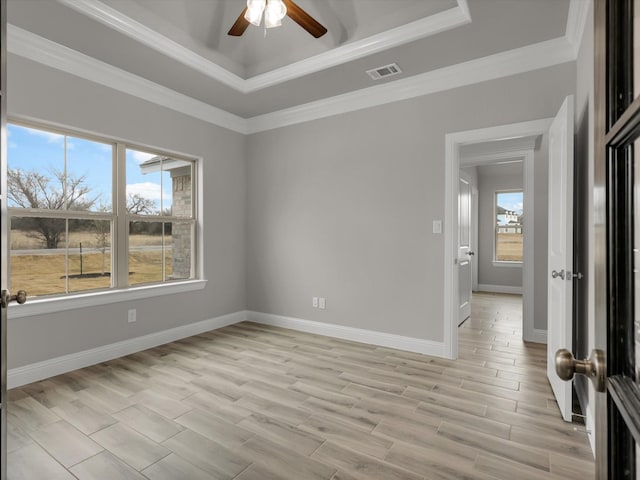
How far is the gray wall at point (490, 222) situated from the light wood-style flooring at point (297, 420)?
184 inches

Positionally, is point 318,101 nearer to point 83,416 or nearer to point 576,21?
point 576,21

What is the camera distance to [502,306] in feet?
20.2

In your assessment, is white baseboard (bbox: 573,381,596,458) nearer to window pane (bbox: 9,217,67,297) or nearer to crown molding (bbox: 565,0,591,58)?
crown molding (bbox: 565,0,591,58)

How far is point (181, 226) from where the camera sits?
423 cm

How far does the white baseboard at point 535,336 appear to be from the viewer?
3977 mm

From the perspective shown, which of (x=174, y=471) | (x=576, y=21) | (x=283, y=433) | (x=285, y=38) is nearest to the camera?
(x=174, y=471)

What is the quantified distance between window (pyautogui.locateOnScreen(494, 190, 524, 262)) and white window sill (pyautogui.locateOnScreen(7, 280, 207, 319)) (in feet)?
21.6

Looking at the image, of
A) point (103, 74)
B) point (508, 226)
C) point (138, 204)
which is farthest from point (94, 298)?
point (508, 226)

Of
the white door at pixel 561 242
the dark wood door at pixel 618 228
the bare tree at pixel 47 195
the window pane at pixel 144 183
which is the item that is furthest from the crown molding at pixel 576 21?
the bare tree at pixel 47 195

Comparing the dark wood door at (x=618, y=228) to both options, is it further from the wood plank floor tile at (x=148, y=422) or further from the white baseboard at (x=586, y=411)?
the wood plank floor tile at (x=148, y=422)

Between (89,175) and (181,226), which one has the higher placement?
(89,175)

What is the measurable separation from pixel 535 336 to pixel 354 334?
6.64 ft

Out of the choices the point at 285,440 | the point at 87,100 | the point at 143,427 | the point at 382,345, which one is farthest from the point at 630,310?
the point at 87,100

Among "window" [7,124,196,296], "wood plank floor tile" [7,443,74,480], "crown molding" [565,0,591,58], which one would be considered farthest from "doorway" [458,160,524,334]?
"wood plank floor tile" [7,443,74,480]
